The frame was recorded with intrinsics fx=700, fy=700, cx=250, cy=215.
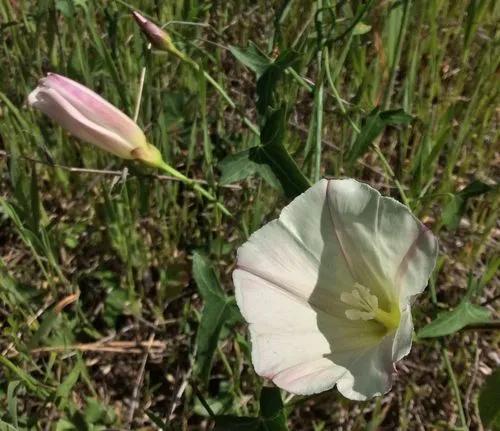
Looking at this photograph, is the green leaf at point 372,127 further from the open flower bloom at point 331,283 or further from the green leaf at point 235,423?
the green leaf at point 235,423

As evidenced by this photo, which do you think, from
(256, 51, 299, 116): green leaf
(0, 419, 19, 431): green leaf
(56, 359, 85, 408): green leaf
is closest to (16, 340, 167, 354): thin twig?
(56, 359, 85, 408): green leaf

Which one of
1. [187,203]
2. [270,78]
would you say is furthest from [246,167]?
[187,203]

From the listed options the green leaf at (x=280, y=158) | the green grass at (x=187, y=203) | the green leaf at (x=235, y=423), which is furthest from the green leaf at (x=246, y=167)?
the green leaf at (x=235, y=423)

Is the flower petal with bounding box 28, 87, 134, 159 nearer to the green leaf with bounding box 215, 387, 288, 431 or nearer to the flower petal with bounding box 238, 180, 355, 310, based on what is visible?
the flower petal with bounding box 238, 180, 355, 310

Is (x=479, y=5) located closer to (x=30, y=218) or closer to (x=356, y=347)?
(x=356, y=347)

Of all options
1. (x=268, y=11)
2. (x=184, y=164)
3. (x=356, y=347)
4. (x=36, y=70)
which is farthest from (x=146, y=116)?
(x=356, y=347)

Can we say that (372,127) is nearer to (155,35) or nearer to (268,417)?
(155,35)
